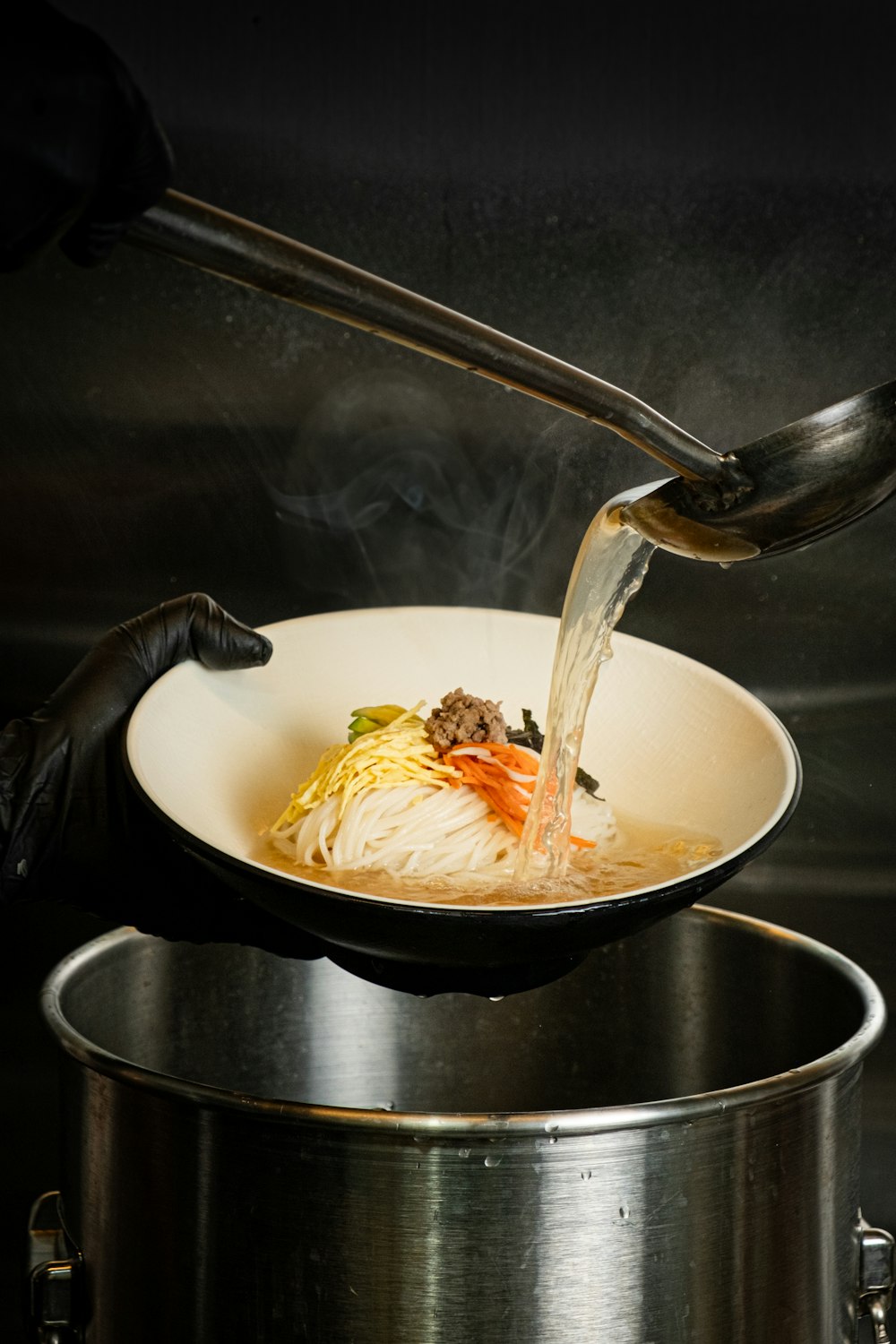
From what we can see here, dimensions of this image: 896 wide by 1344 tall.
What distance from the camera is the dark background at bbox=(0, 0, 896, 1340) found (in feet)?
5.77

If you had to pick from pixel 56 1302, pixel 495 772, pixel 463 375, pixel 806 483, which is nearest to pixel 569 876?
pixel 495 772

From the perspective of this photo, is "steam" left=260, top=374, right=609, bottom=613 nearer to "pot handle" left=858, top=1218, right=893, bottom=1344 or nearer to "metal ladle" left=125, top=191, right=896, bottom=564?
"metal ladle" left=125, top=191, right=896, bottom=564

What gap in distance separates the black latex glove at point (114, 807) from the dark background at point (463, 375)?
0.47m

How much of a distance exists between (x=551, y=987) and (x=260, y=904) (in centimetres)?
67

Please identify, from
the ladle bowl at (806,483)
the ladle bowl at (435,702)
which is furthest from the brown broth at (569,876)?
the ladle bowl at (806,483)

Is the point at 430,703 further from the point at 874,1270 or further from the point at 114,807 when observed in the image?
the point at 874,1270

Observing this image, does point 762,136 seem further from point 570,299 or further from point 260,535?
point 260,535

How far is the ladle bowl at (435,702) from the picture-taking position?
3.22ft

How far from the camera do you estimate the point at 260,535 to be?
6.03ft

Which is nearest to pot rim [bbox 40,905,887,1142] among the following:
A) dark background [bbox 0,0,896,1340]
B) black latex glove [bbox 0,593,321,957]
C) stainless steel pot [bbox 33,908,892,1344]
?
stainless steel pot [bbox 33,908,892,1344]

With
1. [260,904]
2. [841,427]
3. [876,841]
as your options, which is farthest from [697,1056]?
[841,427]

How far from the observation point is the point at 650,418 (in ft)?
3.08

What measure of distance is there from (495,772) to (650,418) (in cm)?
52

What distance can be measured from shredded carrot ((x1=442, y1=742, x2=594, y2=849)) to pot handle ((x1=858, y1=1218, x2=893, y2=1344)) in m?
0.53
